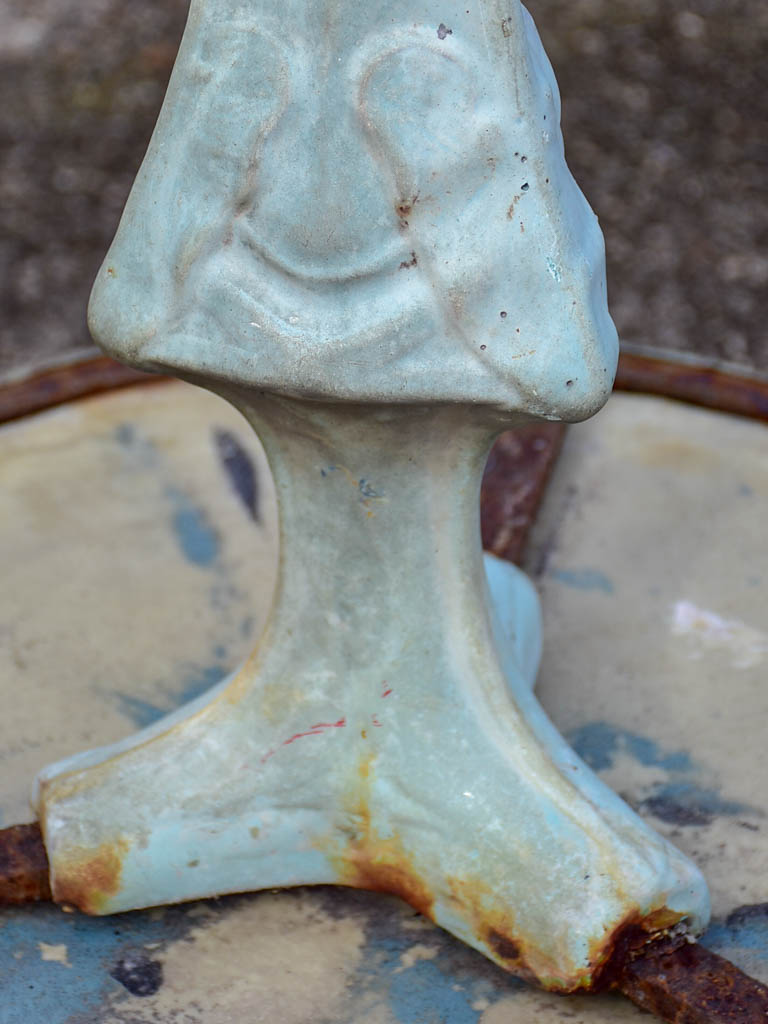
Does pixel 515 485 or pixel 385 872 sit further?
pixel 515 485

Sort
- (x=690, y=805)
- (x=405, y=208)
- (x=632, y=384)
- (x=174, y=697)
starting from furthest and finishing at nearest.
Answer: (x=632, y=384), (x=174, y=697), (x=690, y=805), (x=405, y=208)

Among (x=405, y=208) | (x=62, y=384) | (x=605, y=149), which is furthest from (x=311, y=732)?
(x=605, y=149)

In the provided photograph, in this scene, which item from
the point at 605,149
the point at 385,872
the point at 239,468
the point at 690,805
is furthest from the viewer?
the point at 605,149

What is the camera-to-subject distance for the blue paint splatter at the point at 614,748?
4.35ft

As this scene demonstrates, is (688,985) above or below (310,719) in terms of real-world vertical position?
below

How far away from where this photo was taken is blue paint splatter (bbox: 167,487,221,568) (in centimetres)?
159

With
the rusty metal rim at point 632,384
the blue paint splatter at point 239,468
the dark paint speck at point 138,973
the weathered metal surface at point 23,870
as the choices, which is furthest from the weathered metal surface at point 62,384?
the dark paint speck at point 138,973

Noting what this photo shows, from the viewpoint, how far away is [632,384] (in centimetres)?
181

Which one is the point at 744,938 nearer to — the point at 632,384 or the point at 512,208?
the point at 512,208

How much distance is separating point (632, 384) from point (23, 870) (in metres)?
0.97

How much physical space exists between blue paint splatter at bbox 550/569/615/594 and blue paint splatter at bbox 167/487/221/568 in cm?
36

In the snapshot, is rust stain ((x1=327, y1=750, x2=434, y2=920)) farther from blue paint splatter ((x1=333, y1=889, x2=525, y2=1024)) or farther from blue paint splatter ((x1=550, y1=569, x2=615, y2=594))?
blue paint splatter ((x1=550, y1=569, x2=615, y2=594))

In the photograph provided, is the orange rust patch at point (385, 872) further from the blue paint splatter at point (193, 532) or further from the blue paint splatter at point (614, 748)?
the blue paint splatter at point (193, 532)

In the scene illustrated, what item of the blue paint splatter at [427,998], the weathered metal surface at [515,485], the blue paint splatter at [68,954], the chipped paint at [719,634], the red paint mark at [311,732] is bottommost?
the chipped paint at [719,634]
